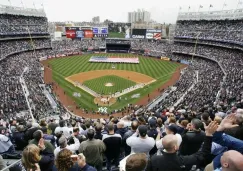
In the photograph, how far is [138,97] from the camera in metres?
41.5

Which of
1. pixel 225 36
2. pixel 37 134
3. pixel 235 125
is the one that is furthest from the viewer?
pixel 225 36

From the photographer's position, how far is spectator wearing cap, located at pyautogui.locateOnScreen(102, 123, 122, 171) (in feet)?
26.4

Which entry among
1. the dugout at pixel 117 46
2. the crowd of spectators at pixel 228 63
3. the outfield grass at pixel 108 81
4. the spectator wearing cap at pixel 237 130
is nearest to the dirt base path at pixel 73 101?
the outfield grass at pixel 108 81

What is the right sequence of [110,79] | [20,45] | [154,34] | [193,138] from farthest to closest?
[154,34] → [20,45] → [110,79] → [193,138]

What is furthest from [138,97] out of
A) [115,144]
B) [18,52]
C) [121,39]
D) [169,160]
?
[121,39]

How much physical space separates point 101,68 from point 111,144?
55398 mm

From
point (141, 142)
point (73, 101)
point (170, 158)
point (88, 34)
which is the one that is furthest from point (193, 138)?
point (88, 34)

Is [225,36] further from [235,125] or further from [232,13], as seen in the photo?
[235,125]

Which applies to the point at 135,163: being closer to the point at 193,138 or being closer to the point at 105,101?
the point at 193,138

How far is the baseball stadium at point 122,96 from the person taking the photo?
18.1 ft

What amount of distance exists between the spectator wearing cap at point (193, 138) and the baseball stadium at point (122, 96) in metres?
0.03

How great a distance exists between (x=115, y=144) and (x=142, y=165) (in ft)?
12.2

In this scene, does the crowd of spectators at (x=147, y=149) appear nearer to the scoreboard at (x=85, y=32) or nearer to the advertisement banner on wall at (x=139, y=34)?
the advertisement banner on wall at (x=139, y=34)

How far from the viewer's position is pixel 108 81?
50.0 metres
